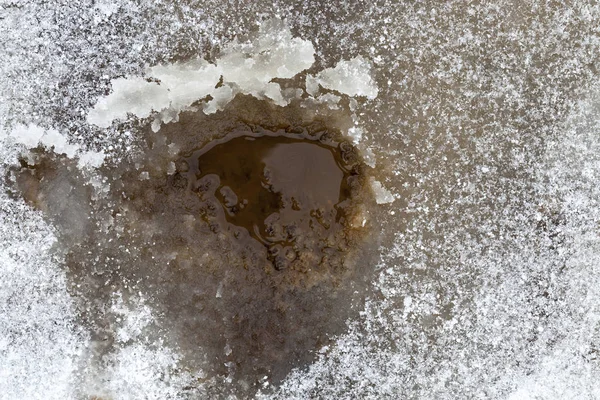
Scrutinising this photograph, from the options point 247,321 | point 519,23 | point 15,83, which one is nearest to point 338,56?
point 519,23

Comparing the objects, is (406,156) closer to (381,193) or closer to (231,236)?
(381,193)

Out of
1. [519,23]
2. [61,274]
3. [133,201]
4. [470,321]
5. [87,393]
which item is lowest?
[87,393]

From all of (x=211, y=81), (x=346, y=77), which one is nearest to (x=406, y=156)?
(x=346, y=77)

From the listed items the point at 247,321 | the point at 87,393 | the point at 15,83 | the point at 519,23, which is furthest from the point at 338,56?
the point at 87,393

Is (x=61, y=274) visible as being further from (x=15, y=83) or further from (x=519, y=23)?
(x=519, y=23)

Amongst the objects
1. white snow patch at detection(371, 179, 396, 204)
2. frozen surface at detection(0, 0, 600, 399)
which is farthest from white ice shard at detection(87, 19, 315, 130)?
white snow patch at detection(371, 179, 396, 204)

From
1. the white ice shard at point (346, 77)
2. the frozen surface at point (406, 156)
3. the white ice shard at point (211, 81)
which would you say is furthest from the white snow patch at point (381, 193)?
the white ice shard at point (211, 81)

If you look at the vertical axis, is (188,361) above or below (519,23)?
below
